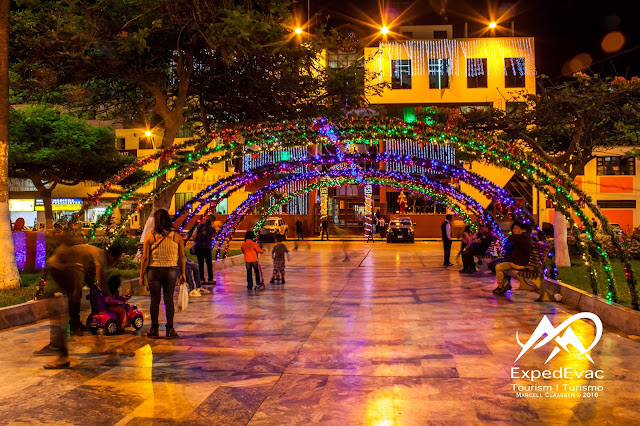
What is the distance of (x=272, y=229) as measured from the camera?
41.2 metres

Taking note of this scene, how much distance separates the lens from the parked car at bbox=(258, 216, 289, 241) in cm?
4100

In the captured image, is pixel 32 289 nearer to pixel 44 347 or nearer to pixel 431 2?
pixel 44 347

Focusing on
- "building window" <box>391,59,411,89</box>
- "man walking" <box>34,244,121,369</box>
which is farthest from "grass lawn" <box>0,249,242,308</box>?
"building window" <box>391,59,411,89</box>

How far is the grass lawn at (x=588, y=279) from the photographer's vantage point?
12521mm

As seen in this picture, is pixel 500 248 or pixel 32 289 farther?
pixel 500 248

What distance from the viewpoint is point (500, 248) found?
2094 centimetres

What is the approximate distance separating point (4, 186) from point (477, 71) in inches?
1484

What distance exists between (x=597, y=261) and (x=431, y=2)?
33003 mm

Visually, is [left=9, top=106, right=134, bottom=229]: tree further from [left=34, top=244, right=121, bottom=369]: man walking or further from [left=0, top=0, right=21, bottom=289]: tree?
[left=34, top=244, right=121, bottom=369]: man walking

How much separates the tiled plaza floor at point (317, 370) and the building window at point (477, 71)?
34761mm

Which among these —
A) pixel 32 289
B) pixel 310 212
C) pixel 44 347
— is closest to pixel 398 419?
pixel 44 347

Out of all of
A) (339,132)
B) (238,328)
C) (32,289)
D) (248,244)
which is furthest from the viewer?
(248,244)

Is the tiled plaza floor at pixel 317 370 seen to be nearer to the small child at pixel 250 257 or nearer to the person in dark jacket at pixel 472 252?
the small child at pixel 250 257

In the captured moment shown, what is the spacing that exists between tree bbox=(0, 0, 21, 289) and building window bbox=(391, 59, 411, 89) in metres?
35.1
